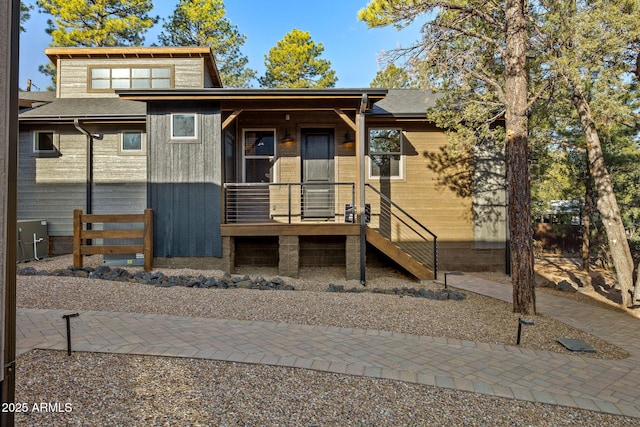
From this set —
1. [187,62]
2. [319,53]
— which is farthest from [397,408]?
[319,53]

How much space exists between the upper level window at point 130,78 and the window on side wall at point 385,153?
21.8 ft

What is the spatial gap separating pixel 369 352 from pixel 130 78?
454 inches

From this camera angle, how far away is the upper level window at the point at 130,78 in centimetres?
1125

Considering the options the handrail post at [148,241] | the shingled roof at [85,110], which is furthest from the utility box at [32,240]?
the handrail post at [148,241]

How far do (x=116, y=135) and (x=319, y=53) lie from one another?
18.3 metres

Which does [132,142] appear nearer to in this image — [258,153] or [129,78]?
[129,78]

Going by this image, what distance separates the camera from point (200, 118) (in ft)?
26.2

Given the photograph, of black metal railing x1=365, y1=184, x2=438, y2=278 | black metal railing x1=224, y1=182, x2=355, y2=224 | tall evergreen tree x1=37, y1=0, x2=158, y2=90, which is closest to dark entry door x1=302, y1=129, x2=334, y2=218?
black metal railing x1=224, y1=182, x2=355, y2=224

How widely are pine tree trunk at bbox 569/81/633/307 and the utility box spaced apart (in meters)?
12.6

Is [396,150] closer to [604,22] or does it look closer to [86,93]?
[604,22]

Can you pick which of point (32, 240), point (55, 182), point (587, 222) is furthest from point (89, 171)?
point (587, 222)

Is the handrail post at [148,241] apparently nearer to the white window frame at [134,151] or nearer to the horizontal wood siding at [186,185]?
the horizontal wood siding at [186,185]

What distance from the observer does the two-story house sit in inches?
308

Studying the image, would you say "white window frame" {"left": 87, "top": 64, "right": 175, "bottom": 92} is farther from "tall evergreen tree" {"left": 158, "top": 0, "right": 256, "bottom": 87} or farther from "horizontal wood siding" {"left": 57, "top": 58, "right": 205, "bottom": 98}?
"tall evergreen tree" {"left": 158, "top": 0, "right": 256, "bottom": 87}
